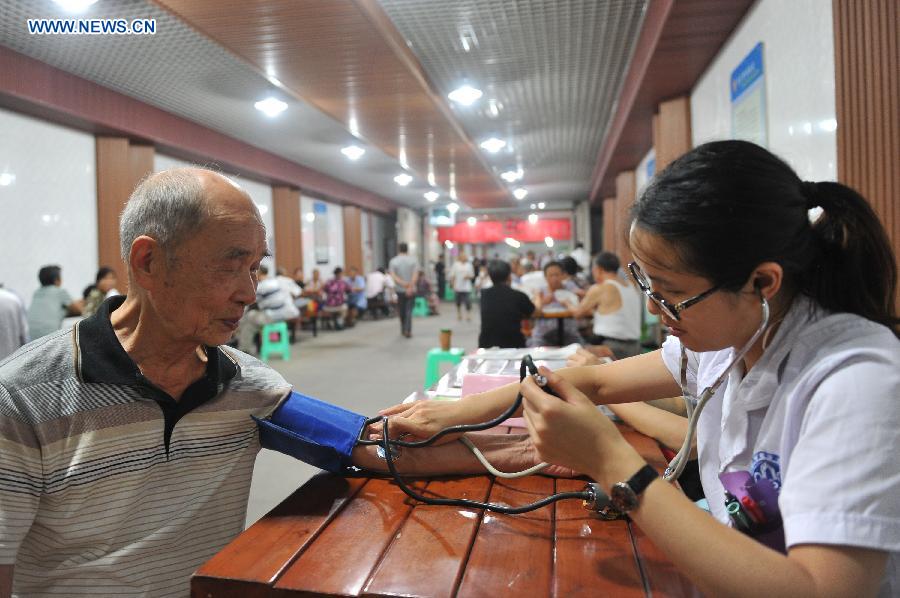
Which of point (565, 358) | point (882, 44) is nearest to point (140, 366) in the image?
point (565, 358)

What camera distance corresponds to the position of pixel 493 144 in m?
9.16

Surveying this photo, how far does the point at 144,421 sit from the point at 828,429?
3.88 ft

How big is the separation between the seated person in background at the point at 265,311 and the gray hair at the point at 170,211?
20.5 feet

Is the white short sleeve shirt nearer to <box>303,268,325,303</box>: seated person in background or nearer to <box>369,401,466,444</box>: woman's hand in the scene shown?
<box>369,401,466,444</box>: woman's hand

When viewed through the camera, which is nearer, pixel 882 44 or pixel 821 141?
pixel 882 44

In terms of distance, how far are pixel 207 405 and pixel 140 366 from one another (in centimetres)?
16

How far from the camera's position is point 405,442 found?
134cm

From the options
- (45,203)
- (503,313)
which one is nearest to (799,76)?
(503,313)

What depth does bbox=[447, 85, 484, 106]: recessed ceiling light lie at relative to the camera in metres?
6.23

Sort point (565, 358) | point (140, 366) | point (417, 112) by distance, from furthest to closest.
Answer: point (417, 112)
point (565, 358)
point (140, 366)

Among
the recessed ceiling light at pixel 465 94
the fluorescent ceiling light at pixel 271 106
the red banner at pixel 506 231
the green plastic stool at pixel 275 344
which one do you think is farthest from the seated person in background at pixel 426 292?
the recessed ceiling light at pixel 465 94

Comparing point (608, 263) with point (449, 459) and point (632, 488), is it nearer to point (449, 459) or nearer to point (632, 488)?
point (449, 459)

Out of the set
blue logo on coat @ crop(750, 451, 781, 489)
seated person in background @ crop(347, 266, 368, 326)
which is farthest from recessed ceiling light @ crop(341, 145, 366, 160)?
blue logo on coat @ crop(750, 451, 781, 489)

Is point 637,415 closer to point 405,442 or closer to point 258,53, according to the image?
point 405,442
